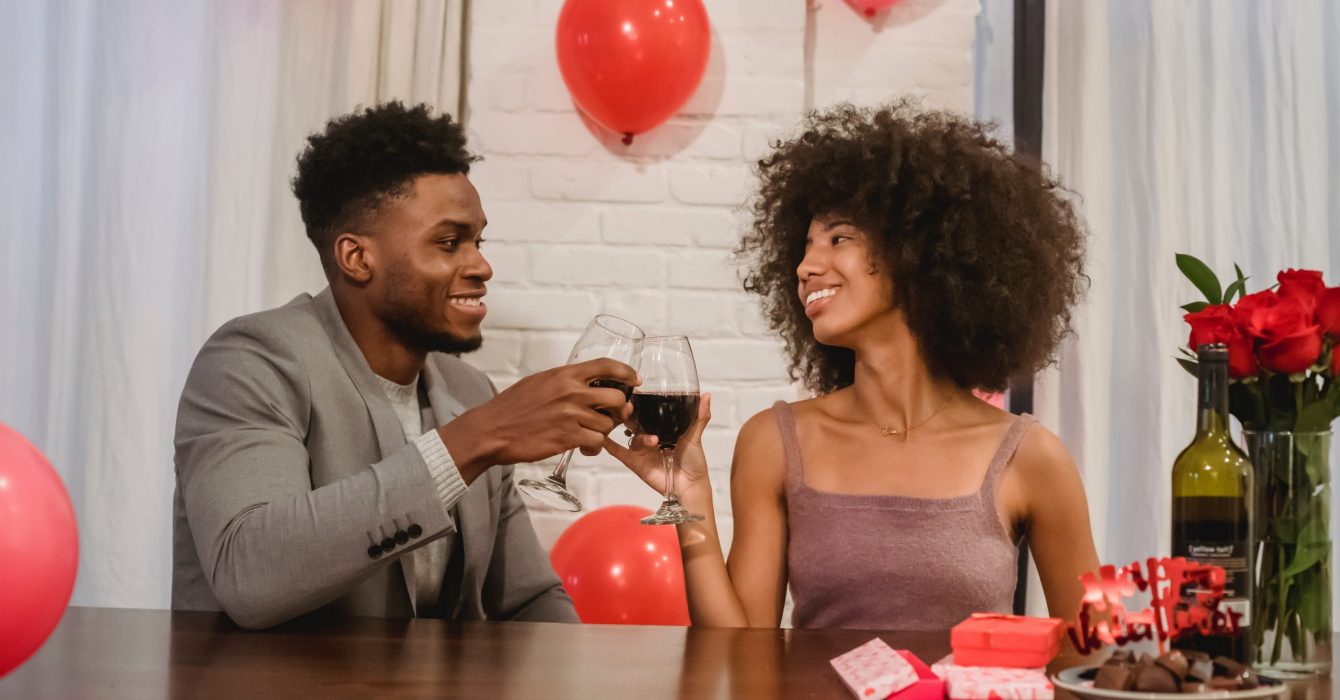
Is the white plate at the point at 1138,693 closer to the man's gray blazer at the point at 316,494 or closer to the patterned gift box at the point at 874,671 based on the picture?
Result: the patterned gift box at the point at 874,671

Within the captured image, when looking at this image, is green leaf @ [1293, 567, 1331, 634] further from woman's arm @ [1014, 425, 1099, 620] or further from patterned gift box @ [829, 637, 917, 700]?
woman's arm @ [1014, 425, 1099, 620]

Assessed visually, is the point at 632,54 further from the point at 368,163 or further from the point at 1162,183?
the point at 1162,183

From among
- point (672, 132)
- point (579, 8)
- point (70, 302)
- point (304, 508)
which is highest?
point (579, 8)

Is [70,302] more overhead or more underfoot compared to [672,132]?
more underfoot

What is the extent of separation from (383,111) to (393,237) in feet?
0.92

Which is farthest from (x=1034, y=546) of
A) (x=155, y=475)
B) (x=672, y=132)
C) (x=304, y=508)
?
(x=155, y=475)

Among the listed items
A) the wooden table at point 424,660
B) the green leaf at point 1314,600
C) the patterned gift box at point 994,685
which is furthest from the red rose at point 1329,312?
the patterned gift box at point 994,685

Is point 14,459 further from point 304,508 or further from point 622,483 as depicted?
point 622,483

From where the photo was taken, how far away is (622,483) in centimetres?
274

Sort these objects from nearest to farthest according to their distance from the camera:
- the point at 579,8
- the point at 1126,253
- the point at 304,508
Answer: the point at 304,508 < the point at 579,8 < the point at 1126,253

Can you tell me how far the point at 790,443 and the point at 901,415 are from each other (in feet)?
0.59

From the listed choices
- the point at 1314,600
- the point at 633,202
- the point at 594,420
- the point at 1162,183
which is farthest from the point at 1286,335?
the point at 1162,183

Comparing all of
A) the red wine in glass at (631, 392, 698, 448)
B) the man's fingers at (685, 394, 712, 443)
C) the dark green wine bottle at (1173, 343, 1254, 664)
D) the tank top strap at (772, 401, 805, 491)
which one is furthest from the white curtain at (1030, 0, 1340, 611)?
the dark green wine bottle at (1173, 343, 1254, 664)

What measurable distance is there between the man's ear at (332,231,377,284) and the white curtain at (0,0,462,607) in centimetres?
61
